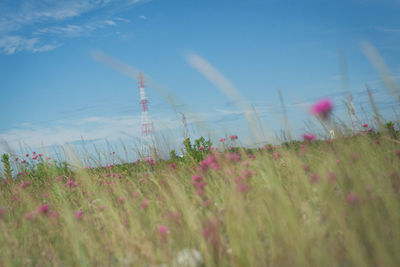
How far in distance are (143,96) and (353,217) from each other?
24584mm

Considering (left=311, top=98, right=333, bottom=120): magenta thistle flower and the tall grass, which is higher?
(left=311, top=98, right=333, bottom=120): magenta thistle flower

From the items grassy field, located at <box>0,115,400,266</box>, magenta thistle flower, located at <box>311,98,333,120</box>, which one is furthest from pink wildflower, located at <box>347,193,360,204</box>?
magenta thistle flower, located at <box>311,98,333,120</box>

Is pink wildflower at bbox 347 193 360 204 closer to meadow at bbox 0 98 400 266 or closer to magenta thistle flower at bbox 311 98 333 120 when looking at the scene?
meadow at bbox 0 98 400 266

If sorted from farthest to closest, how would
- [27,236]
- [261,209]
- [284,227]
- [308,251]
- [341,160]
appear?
[27,236], [341,160], [261,209], [284,227], [308,251]

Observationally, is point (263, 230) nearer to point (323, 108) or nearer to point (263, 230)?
point (263, 230)

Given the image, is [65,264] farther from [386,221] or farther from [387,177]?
[387,177]

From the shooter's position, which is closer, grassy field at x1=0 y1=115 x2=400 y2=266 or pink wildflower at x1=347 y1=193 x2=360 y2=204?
grassy field at x1=0 y1=115 x2=400 y2=266

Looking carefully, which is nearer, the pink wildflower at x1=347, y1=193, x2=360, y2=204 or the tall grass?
the tall grass

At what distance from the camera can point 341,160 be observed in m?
2.65

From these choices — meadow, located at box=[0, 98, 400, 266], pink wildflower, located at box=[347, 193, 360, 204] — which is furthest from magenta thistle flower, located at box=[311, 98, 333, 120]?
pink wildflower, located at box=[347, 193, 360, 204]

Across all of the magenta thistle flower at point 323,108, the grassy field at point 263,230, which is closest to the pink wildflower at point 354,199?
the grassy field at point 263,230

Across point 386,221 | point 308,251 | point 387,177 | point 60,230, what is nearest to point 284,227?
point 308,251

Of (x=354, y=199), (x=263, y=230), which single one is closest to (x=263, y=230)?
(x=263, y=230)

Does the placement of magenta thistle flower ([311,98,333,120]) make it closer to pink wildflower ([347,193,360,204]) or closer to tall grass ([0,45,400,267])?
tall grass ([0,45,400,267])
